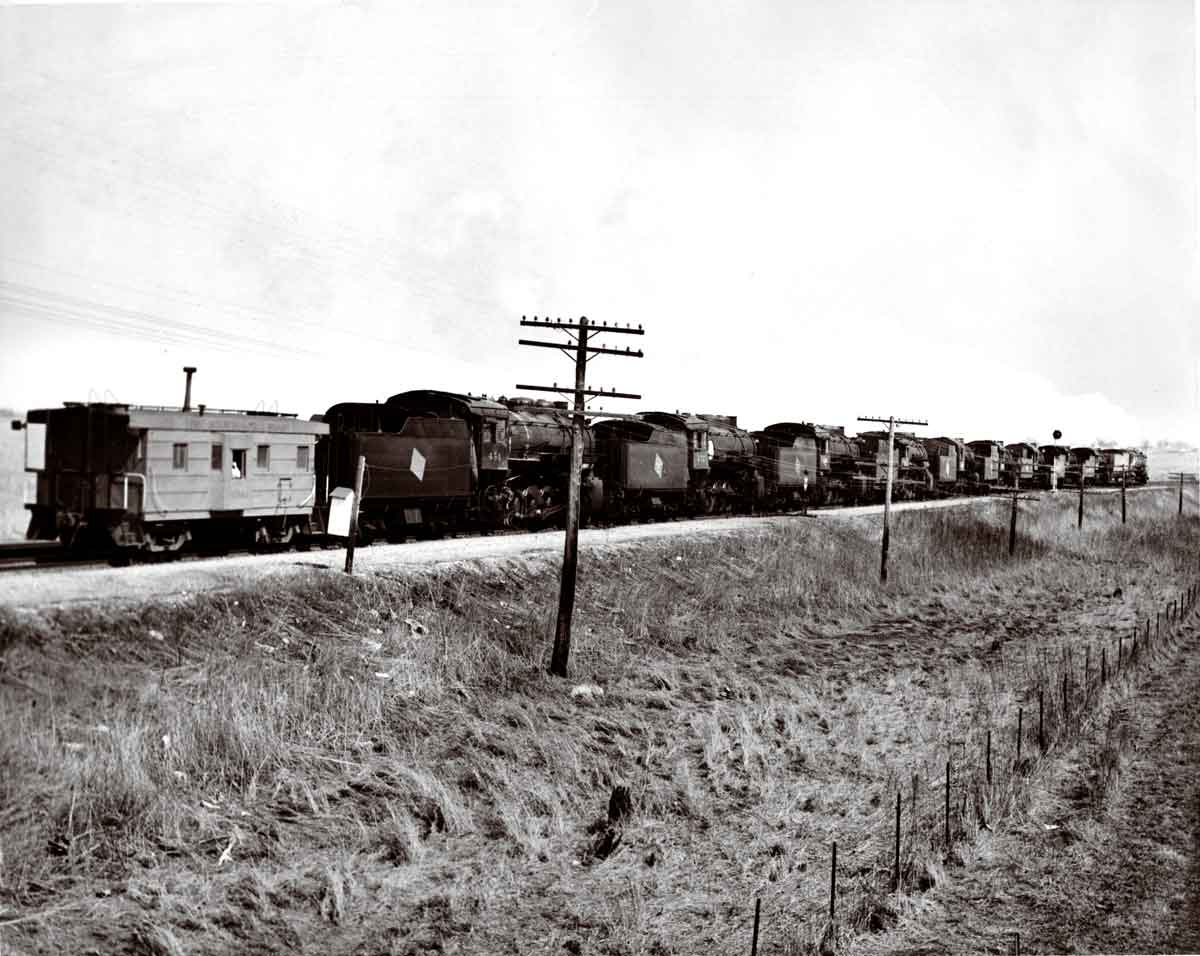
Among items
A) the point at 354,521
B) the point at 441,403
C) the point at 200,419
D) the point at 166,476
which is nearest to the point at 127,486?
the point at 166,476

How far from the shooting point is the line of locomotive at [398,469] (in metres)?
10.6

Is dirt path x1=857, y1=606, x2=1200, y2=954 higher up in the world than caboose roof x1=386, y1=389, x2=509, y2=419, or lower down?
lower down

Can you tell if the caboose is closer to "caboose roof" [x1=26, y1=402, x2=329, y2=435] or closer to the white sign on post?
"caboose roof" [x1=26, y1=402, x2=329, y2=435]

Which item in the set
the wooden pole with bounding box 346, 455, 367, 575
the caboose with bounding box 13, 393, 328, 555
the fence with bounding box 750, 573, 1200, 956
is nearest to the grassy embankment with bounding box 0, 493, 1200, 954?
the fence with bounding box 750, 573, 1200, 956

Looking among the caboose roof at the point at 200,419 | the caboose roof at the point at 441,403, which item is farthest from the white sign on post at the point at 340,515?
the caboose roof at the point at 441,403

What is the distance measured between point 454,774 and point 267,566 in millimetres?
4620

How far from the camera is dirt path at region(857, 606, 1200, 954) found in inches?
370

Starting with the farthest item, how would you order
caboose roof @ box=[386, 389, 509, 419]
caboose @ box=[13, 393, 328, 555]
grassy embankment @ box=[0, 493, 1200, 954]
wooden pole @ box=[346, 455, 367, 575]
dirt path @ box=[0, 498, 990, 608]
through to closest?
caboose roof @ box=[386, 389, 509, 419], wooden pole @ box=[346, 455, 367, 575], dirt path @ box=[0, 498, 990, 608], caboose @ box=[13, 393, 328, 555], grassy embankment @ box=[0, 493, 1200, 954]

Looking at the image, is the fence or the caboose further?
the fence

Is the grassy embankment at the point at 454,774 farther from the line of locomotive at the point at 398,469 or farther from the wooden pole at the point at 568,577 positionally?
the line of locomotive at the point at 398,469

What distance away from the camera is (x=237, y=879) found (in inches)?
364

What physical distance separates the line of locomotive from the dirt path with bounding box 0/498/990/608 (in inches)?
18.7

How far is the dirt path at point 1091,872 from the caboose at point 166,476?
29.7 feet

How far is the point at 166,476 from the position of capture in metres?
12.7
